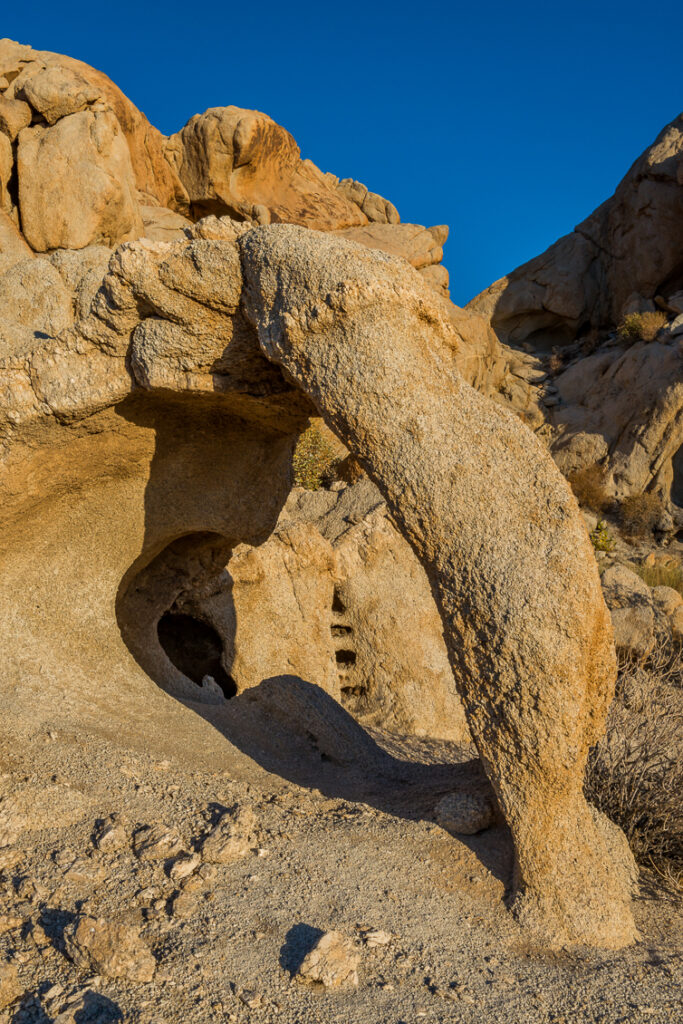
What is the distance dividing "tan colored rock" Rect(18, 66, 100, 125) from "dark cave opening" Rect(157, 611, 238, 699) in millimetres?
11024

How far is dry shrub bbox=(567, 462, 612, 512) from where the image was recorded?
1591cm

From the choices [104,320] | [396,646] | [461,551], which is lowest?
[396,646]

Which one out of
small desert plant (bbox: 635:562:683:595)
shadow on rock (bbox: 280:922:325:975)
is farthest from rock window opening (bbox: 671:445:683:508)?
shadow on rock (bbox: 280:922:325:975)

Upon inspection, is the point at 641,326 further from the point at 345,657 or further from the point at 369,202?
the point at 345,657

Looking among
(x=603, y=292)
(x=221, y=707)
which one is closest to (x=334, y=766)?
(x=221, y=707)

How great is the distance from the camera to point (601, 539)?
43.6 feet

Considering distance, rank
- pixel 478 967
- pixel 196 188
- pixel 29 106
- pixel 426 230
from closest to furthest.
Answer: pixel 478 967
pixel 29 106
pixel 196 188
pixel 426 230

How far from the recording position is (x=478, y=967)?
2504mm

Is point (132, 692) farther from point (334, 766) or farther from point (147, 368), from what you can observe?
point (147, 368)

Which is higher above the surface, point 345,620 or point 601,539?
point 345,620

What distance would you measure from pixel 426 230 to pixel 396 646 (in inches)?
622

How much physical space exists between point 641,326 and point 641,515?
5.90m

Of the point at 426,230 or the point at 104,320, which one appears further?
the point at 426,230

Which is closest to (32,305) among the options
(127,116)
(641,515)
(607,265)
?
(641,515)
